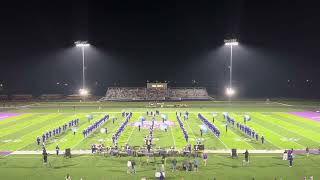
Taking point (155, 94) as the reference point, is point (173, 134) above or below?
below

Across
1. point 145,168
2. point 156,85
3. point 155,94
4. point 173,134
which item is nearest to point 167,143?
point 173,134

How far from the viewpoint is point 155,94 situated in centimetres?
8300

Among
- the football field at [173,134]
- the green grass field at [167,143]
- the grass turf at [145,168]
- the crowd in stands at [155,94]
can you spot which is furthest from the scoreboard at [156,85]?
the grass turf at [145,168]

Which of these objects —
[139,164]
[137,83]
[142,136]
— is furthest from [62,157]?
[137,83]

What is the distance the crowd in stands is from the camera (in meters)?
81.0

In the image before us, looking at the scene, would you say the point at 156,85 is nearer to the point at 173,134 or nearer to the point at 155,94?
the point at 155,94

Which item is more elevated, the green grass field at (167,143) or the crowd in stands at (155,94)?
the crowd in stands at (155,94)

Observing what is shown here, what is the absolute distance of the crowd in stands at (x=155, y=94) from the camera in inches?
3189

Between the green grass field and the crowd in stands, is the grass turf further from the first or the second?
the crowd in stands

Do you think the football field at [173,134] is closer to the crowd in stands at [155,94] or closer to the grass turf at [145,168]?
the grass turf at [145,168]

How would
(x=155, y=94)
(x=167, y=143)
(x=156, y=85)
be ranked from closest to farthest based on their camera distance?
(x=167, y=143) < (x=156, y=85) < (x=155, y=94)

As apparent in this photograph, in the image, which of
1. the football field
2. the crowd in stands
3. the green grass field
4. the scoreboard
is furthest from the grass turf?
the scoreboard

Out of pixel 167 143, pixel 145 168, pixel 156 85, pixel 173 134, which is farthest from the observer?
pixel 156 85

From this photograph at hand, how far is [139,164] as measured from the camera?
74.5ft
